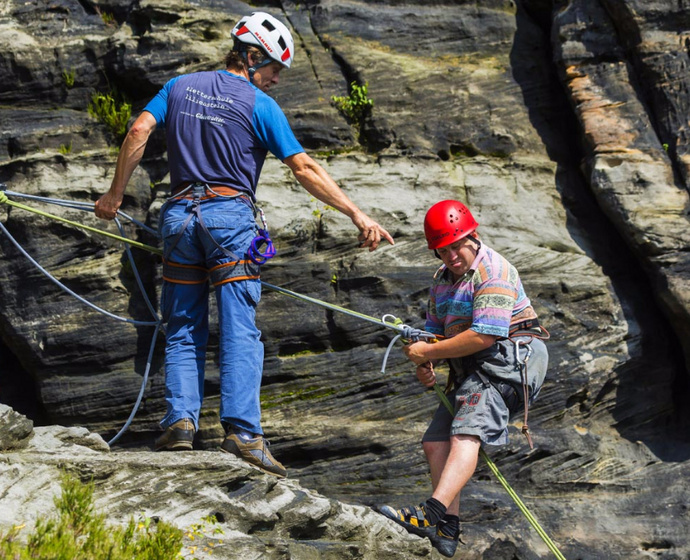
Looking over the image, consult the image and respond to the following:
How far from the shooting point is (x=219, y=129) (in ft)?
21.3

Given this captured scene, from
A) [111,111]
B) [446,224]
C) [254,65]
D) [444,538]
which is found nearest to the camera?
[446,224]

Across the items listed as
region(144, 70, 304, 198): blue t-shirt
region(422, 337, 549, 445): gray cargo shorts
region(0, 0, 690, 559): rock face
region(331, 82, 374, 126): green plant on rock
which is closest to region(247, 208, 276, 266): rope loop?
region(144, 70, 304, 198): blue t-shirt

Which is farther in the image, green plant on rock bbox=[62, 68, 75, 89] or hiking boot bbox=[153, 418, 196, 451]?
green plant on rock bbox=[62, 68, 75, 89]

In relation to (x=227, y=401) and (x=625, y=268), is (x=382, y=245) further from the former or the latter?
(x=227, y=401)

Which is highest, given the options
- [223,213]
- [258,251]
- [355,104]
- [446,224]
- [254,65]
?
[254,65]

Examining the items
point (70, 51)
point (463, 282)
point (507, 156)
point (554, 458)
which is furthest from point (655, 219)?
point (70, 51)

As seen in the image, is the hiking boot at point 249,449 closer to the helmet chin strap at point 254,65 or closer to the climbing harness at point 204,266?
the climbing harness at point 204,266

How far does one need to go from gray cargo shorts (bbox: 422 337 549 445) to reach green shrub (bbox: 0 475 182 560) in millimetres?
2301

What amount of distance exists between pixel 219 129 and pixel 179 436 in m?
2.32

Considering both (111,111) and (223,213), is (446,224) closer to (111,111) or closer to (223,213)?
(223,213)

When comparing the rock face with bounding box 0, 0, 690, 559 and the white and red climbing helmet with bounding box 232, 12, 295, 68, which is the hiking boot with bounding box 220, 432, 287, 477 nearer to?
the rock face with bounding box 0, 0, 690, 559

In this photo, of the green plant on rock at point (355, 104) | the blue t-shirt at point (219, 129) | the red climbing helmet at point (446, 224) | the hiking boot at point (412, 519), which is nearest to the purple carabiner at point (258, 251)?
the blue t-shirt at point (219, 129)

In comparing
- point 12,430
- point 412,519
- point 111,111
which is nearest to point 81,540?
point 12,430

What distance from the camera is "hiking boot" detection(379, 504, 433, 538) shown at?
238 inches
